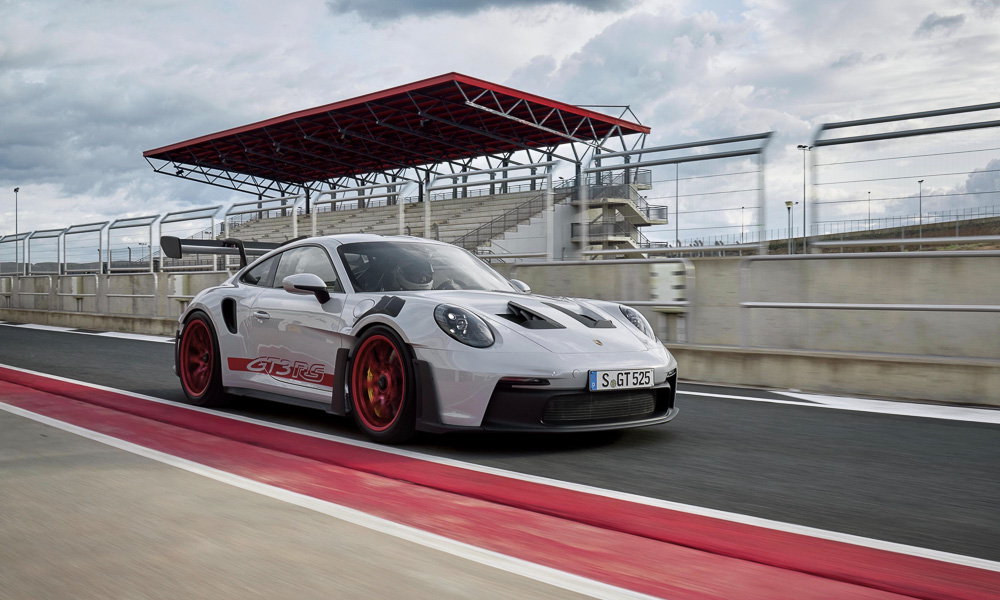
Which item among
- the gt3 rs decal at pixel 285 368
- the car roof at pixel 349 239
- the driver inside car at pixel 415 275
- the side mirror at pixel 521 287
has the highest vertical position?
the car roof at pixel 349 239

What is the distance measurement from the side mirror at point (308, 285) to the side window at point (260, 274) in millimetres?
872

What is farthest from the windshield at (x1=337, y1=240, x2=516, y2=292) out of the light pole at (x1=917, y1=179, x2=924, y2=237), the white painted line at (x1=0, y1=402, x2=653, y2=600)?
the light pole at (x1=917, y1=179, x2=924, y2=237)

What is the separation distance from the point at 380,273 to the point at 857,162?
5413 millimetres

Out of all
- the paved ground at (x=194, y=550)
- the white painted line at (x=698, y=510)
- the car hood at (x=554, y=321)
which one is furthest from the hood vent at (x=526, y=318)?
the paved ground at (x=194, y=550)

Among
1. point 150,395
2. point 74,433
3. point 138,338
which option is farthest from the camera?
point 138,338

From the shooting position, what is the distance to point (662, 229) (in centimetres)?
1019

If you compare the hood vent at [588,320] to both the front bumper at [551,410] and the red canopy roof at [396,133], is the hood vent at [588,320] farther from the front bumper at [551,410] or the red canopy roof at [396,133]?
the red canopy roof at [396,133]

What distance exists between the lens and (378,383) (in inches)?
207

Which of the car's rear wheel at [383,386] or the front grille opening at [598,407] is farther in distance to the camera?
the car's rear wheel at [383,386]

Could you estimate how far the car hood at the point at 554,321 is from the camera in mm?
4961

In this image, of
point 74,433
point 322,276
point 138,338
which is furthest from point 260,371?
point 138,338

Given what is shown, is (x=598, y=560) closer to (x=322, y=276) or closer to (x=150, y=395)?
(x=322, y=276)

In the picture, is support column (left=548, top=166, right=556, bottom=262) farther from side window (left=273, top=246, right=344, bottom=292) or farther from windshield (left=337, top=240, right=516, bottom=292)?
side window (left=273, top=246, right=344, bottom=292)

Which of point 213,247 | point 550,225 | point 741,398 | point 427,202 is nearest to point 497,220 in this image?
point 427,202
